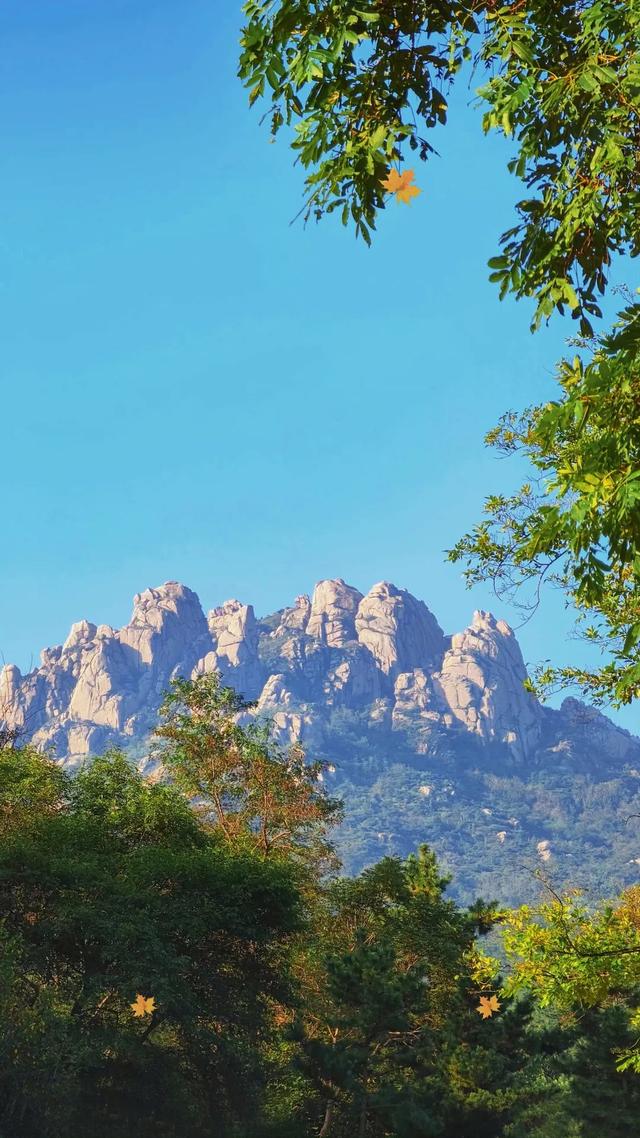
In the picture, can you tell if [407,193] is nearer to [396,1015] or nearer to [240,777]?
[396,1015]

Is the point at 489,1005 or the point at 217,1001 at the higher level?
the point at 217,1001

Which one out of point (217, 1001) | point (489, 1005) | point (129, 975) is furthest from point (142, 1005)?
point (489, 1005)

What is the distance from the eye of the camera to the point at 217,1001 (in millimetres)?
19625

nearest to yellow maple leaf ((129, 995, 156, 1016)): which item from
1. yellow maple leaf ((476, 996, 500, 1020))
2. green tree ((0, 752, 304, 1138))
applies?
green tree ((0, 752, 304, 1138))

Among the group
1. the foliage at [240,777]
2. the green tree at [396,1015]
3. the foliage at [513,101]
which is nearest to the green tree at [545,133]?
the foliage at [513,101]

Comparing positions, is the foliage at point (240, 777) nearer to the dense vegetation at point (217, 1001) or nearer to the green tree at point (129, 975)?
the dense vegetation at point (217, 1001)

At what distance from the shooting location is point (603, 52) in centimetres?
406

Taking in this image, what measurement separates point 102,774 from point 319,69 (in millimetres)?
21625

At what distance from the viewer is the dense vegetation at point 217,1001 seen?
1792 centimetres

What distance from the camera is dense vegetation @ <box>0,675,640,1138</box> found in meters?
17.9

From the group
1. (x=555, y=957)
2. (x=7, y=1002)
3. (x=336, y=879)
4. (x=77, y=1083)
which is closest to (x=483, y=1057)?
(x=336, y=879)

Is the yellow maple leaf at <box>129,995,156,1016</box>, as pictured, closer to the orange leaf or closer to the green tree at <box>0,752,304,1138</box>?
the green tree at <box>0,752,304,1138</box>

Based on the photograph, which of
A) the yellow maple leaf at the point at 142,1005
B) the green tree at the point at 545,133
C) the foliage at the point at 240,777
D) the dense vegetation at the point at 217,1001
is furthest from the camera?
the foliage at the point at 240,777

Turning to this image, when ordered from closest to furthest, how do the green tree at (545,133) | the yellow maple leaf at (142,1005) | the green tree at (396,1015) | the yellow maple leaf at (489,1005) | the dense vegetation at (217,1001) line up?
the green tree at (545,133)
the yellow maple leaf at (142,1005)
the dense vegetation at (217,1001)
the green tree at (396,1015)
the yellow maple leaf at (489,1005)
